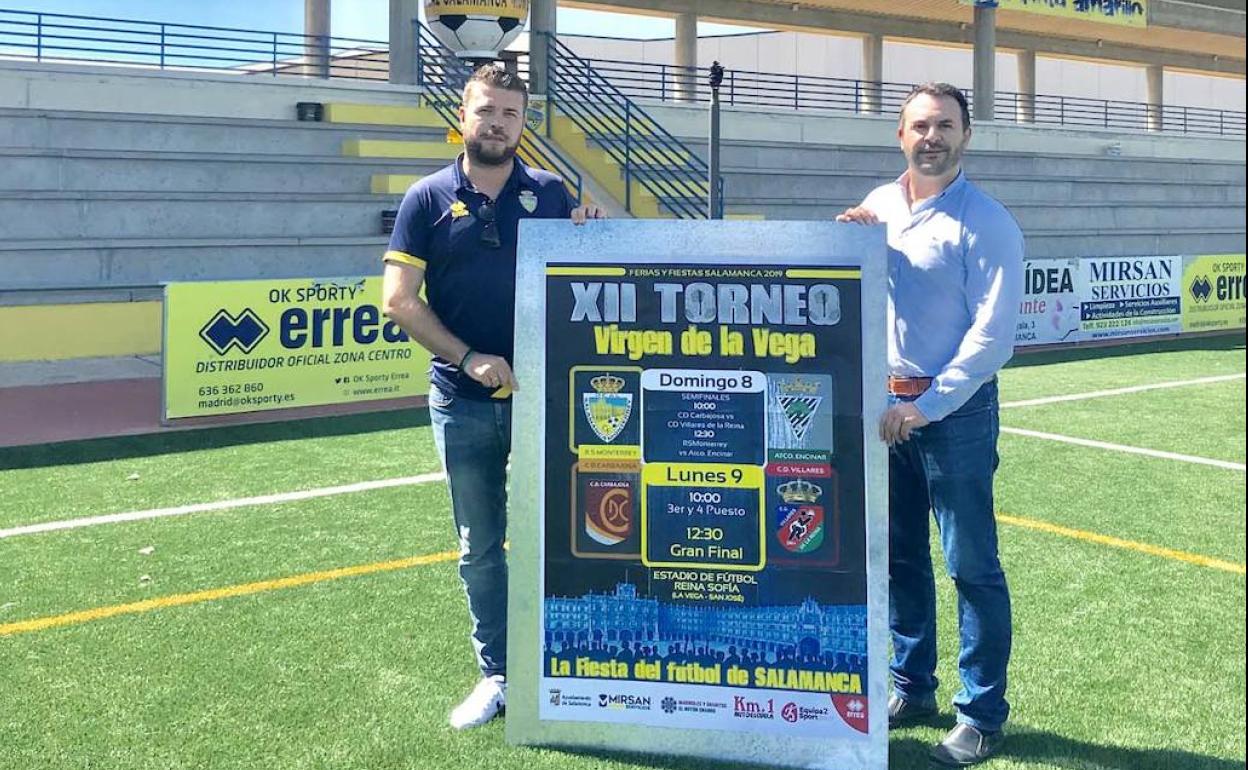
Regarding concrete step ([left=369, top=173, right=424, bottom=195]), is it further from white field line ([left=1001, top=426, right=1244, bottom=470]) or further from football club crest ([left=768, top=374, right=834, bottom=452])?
football club crest ([left=768, top=374, right=834, bottom=452])

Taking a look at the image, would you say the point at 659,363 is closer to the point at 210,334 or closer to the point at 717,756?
the point at 717,756

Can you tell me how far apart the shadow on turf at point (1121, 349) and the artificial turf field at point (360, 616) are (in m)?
5.81

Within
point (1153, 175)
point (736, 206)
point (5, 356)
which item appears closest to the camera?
point (5, 356)

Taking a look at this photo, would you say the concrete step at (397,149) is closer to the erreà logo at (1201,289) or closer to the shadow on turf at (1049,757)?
the erreà logo at (1201,289)

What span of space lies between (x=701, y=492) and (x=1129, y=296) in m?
15.1

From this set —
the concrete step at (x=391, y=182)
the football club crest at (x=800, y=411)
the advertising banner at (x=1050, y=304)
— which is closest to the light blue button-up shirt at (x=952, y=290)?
the football club crest at (x=800, y=411)

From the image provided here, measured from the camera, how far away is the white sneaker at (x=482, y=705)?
3.87m

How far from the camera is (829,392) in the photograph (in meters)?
3.49

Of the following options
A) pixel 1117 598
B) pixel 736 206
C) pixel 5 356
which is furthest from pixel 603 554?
pixel 736 206

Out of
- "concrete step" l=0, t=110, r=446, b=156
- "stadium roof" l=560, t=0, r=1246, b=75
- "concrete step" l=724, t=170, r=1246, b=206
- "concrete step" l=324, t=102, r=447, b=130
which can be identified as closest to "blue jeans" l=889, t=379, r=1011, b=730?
"concrete step" l=0, t=110, r=446, b=156

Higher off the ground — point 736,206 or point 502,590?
point 736,206

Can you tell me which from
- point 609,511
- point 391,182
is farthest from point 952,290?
point 391,182

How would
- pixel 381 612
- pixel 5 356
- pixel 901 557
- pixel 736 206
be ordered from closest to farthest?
pixel 901 557 → pixel 381 612 → pixel 5 356 → pixel 736 206

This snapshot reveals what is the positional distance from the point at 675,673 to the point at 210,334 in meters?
7.64
